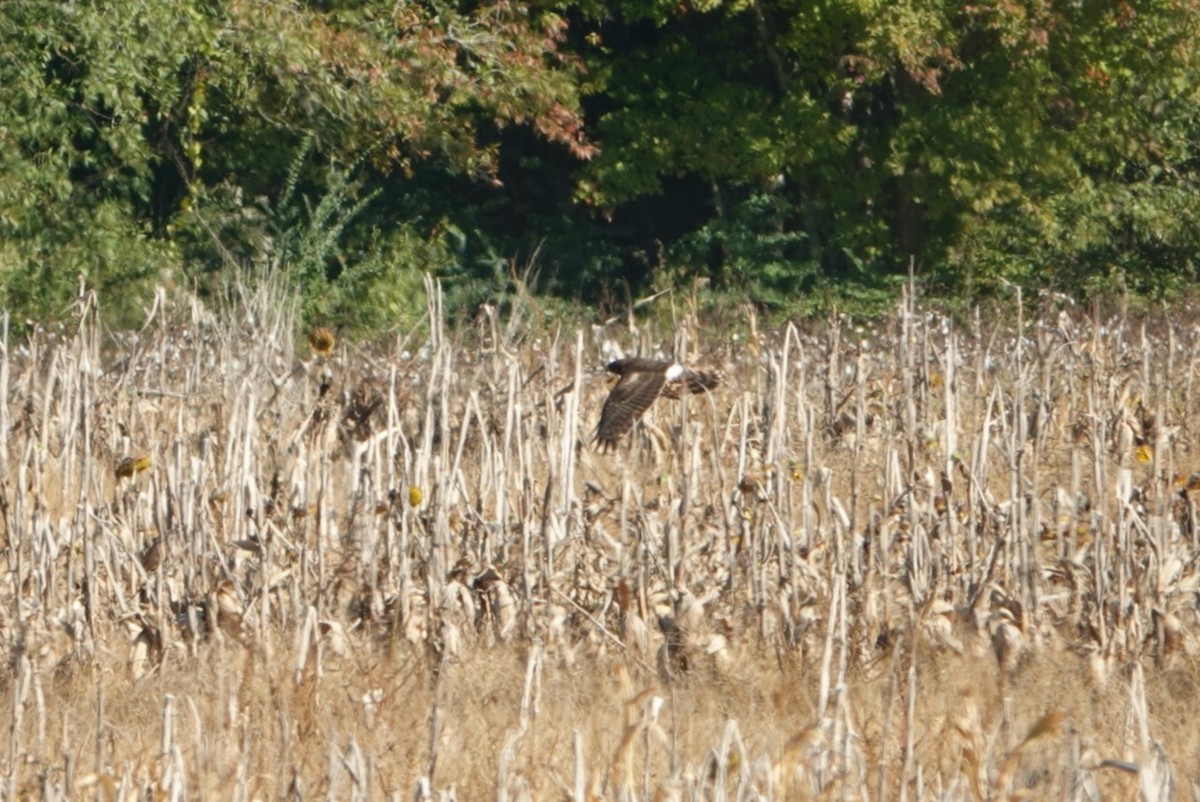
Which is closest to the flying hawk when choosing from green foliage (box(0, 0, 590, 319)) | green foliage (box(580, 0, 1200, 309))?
green foliage (box(0, 0, 590, 319))

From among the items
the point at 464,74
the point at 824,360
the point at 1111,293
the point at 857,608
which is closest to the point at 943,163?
the point at 1111,293

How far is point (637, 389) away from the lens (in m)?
6.09

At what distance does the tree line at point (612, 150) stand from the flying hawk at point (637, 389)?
772 centimetres

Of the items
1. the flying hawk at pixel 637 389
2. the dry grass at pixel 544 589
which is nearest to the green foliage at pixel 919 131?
the flying hawk at pixel 637 389

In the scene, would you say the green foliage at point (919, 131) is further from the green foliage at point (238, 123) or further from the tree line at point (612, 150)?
the green foliage at point (238, 123)

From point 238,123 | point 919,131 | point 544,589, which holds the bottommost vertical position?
point 544,589

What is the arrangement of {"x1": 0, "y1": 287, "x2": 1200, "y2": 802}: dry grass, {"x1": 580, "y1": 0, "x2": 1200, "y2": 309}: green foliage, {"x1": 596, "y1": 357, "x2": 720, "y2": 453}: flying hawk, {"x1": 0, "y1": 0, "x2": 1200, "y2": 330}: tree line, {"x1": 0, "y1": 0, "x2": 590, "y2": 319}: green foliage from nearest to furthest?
{"x1": 0, "y1": 287, "x2": 1200, "y2": 802}: dry grass
{"x1": 596, "y1": 357, "x2": 720, "y2": 453}: flying hawk
{"x1": 0, "y1": 0, "x2": 590, "y2": 319}: green foliage
{"x1": 0, "y1": 0, "x2": 1200, "y2": 330}: tree line
{"x1": 580, "y1": 0, "x2": 1200, "y2": 309}: green foliage

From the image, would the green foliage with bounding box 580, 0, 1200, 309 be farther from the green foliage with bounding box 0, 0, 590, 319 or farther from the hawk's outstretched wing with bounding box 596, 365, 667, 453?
the hawk's outstretched wing with bounding box 596, 365, 667, 453

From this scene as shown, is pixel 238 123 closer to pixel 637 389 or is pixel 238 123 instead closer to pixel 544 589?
pixel 637 389

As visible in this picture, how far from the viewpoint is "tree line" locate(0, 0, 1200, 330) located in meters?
14.5

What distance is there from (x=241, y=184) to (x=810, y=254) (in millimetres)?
4796

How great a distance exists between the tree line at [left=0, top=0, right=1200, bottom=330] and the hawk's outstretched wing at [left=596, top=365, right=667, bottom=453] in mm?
7745

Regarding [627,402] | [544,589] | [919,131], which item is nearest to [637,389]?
[627,402]

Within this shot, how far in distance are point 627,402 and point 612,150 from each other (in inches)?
448
